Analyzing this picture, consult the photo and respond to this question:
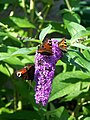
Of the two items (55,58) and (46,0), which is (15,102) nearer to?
(46,0)

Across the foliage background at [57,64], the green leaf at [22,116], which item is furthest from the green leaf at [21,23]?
the green leaf at [22,116]

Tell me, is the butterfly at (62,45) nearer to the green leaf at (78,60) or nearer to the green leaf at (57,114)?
the green leaf at (78,60)

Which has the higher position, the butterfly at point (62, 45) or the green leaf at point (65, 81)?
the butterfly at point (62, 45)

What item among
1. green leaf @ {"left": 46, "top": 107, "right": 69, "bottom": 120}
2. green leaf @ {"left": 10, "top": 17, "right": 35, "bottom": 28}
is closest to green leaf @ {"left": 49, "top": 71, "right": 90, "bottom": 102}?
green leaf @ {"left": 46, "top": 107, "right": 69, "bottom": 120}

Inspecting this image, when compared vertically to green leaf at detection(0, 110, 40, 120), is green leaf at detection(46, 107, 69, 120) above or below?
above

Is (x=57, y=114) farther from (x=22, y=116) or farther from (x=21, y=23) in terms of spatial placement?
(x=21, y=23)

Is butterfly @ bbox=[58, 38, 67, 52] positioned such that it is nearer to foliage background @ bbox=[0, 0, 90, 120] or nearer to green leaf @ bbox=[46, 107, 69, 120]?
foliage background @ bbox=[0, 0, 90, 120]

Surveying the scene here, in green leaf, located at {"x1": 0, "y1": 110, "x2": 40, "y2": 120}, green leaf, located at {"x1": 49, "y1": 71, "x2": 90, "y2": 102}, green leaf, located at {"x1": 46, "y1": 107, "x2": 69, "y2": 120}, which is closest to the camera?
green leaf, located at {"x1": 49, "y1": 71, "x2": 90, "y2": 102}

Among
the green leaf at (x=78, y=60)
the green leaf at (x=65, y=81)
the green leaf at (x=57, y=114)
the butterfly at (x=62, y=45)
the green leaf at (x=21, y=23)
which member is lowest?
the green leaf at (x=57, y=114)

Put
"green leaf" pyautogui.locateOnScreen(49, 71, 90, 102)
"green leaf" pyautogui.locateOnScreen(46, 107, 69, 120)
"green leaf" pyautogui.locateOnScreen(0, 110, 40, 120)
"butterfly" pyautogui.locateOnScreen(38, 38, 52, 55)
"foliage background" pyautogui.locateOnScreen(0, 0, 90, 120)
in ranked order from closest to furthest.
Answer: "butterfly" pyautogui.locateOnScreen(38, 38, 52, 55), "foliage background" pyautogui.locateOnScreen(0, 0, 90, 120), "green leaf" pyautogui.locateOnScreen(49, 71, 90, 102), "green leaf" pyautogui.locateOnScreen(46, 107, 69, 120), "green leaf" pyautogui.locateOnScreen(0, 110, 40, 120)

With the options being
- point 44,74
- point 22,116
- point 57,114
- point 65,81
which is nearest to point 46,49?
point 44,74

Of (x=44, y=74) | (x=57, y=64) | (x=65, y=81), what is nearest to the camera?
(x=44, y=74)

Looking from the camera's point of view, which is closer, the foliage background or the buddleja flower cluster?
the buddleja flower cluster
